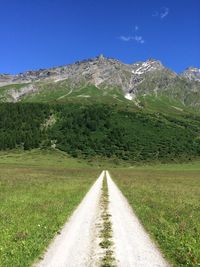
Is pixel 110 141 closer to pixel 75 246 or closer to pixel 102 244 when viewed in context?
pixel 102 244

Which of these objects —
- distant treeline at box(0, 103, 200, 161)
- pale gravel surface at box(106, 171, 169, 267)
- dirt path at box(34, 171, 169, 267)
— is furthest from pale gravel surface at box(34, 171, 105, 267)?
distant treeline at box(0, 103, 200, 161)

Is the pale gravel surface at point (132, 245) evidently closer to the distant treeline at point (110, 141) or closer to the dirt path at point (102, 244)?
the dirt path at point (102, 244)

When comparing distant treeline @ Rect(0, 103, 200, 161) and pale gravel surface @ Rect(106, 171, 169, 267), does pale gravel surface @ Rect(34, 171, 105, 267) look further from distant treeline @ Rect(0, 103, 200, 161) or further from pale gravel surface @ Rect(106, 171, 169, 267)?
distant treeline @ Rect(0, 103, 200, 161)

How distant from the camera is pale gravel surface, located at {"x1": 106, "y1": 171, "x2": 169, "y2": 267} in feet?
42.1

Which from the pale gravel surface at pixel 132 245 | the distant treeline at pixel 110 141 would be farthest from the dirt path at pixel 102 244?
the distant treeline at pixel 110 141

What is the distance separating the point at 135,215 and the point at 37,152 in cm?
14003

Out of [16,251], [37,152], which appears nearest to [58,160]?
[37,152]

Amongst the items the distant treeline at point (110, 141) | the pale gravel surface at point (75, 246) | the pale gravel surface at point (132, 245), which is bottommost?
the pale gravel surface at point (132, 245)

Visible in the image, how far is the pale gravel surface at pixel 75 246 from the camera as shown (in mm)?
12758

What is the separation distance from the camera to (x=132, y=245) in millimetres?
15305

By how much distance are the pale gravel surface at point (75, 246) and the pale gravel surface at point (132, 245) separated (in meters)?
1.06

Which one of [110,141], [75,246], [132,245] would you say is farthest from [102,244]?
[110,141]

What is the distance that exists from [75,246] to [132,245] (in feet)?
8.24

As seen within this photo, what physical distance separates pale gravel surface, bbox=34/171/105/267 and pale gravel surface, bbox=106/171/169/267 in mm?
1064
